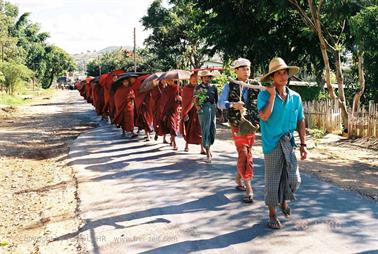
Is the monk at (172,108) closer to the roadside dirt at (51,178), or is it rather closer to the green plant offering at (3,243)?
the roadside dirt at (51,178)

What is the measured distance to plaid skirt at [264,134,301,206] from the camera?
5094 millimetres

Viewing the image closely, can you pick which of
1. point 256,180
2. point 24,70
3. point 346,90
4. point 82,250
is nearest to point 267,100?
point 82,250

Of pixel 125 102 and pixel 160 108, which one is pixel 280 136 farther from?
pixel 125 102

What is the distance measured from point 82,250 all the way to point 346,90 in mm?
19258

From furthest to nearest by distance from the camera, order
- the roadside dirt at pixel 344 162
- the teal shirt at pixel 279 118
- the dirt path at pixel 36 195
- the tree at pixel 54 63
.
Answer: the tree at pixel 54 63
the roadside dirt at pixel 344 162
the dirt path at pixel 36 195
the teal shirt at pixel 279 118

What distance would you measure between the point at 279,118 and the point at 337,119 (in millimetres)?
10660

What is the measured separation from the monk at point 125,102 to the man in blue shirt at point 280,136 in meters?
8.76

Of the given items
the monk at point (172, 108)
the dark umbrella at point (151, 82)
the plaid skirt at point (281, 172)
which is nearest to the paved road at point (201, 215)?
the plaid skirt at point (281, 172)

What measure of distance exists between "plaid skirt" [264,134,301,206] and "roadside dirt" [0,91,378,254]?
6.90ft

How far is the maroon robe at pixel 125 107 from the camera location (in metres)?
13.6

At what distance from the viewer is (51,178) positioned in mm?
8766

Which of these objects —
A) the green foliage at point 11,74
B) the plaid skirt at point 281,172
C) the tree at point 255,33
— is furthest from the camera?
the green foliage at point 11,74

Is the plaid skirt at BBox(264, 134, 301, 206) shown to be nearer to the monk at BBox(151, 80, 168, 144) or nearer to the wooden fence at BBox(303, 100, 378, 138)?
the monk at BBox(151, 80, 168, 144)

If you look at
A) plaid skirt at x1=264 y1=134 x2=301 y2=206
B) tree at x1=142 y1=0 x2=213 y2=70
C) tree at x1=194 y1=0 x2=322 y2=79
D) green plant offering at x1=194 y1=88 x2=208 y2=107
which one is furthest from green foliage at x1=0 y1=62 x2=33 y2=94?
→ plaid skirt at x1=264 y1=134 x2=301 y2=206
